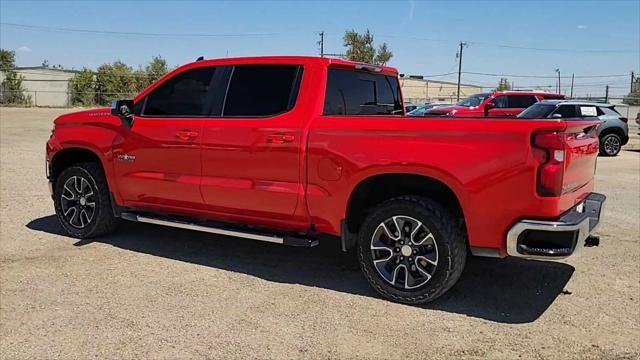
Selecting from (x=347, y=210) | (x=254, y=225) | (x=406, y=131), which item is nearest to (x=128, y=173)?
(x=254, y=225)

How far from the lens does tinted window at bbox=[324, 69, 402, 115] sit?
16.4 feet

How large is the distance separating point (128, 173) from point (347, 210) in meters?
2.50

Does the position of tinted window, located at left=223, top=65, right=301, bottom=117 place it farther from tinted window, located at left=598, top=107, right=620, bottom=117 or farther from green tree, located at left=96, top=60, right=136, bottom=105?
green tree, located at left=96, top=60, right=136, bottom=105

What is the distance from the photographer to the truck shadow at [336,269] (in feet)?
14.4

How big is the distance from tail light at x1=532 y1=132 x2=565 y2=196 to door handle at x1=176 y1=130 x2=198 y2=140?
3030 millimetres

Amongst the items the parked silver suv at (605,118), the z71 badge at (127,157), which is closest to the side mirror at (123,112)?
the z71 badge at (127,157)

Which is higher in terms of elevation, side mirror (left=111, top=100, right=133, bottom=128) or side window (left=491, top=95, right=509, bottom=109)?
side window (left=491, top=95, right=509, bottom=109)

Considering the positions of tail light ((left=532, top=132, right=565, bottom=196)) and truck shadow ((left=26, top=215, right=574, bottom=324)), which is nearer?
tail light ((left=532, top=132, right=565, bottom=196))

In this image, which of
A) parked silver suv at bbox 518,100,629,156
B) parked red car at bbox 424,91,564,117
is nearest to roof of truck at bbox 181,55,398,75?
parked silver suv at bbox 518,100,629,156

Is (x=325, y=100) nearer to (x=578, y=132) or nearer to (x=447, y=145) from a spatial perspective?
(x=447, y=145)

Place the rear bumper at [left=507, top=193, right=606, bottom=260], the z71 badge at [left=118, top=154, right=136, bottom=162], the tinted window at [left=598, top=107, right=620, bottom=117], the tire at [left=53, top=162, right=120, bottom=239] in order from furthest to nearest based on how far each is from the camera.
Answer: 1. the tinted window at [left=598, top=107, right=620, bottom=117]
2. the tire at [left=53, top=162, right=120, bottom=239]
3. the z71 badge at [left=118, top=154, right=136, bottom=162]
4. the rear bumper at [left=507, top=193, right=606, bottom=260]

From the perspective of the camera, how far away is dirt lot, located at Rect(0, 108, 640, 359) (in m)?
3.63

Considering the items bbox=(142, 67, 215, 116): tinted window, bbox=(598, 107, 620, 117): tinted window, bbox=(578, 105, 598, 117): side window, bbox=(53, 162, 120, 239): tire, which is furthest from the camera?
bbox=(598, 107, 620, 117): tinted window

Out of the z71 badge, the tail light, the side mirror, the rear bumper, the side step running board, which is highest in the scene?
the side mirror
